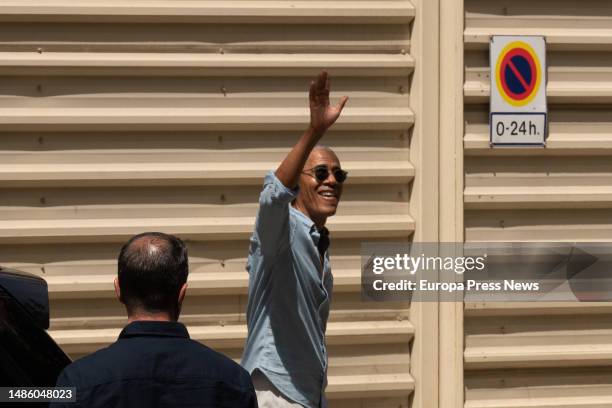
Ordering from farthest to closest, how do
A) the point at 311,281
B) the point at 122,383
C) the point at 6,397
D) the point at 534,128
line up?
1. the point at 534,128
2. the point at 311,281
3. the point at 6,397
4. the point at 122,383

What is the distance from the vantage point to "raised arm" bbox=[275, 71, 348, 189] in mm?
4316

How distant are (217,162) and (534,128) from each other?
1851 millimetres

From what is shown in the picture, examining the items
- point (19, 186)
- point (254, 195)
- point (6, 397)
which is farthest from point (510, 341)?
point (6, 397)

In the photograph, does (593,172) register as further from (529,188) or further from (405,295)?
(405,295)

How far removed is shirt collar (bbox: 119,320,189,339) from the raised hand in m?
1.39

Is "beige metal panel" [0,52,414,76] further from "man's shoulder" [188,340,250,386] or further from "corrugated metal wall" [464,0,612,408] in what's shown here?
"man's shoulder" [188,340,250,386]

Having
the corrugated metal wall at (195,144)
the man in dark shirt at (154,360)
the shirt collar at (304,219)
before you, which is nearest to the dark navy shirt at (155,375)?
the man in dark shirt at (154,360)

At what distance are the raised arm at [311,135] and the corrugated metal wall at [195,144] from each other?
2.02 meters

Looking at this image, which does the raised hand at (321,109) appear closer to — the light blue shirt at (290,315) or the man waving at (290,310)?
the man waving at (290,310)

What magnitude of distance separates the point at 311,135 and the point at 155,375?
1531 mm

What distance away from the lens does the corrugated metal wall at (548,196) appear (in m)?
6.74

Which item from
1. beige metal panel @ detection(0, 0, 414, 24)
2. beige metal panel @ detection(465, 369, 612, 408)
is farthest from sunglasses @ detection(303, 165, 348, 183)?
beige metal panel @ detection(465, 369, 612, 408)

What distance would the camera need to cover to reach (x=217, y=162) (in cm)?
647

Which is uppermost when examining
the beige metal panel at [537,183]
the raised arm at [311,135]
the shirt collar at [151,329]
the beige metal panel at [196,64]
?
the beige metal panel at [196,64]
